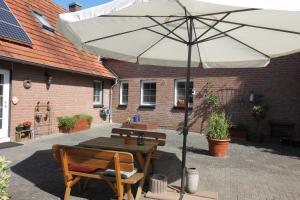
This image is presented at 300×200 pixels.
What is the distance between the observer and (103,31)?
5.34 metres

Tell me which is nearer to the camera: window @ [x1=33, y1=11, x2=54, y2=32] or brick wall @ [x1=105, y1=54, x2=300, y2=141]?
brick wall @ [x1=105, y1=54, x2=300, y2=141]

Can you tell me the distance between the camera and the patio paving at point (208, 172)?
553cm

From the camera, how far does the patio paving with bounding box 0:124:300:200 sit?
18.1 feet

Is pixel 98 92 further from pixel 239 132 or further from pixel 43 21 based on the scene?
pixel 239 132

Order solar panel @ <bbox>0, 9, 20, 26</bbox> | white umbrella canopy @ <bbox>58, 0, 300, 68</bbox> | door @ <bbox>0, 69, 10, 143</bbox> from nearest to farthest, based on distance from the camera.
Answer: white umbrella canopy @ <bbox>58, 0, 300, 68</bbox> → door @ <bbox>0, 69, 10, 143</bbox> → solar panel @ <bbox>0, 9, 20, 26</bbox>

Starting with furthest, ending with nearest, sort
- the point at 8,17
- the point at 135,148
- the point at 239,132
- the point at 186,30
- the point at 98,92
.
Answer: the point at 98,92 → the point at 239,132 → the point at 8,17 → the point at 186,30 → the point at 135,148

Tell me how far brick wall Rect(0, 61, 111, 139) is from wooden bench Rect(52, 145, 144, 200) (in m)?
6.14

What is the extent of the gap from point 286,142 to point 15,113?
1002cm

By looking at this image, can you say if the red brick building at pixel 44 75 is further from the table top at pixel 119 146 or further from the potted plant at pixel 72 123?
the table top at pixel 119 146

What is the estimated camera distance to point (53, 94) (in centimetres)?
1233

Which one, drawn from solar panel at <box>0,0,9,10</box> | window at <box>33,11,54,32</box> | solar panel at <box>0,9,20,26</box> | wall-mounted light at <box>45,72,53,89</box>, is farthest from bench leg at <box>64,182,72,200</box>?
window at <box>33,11,54,32</box>

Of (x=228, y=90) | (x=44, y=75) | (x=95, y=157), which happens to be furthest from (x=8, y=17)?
(x=228, y=90)

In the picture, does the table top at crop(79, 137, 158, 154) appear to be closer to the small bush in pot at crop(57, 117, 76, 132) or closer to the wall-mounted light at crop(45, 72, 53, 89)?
the wall-mounted light at crop(45, 72, 53, 89)

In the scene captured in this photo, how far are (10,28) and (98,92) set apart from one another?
672cm
